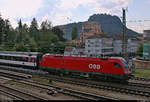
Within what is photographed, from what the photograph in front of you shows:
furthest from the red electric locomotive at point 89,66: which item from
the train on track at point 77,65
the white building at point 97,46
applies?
the white building at point 97,46

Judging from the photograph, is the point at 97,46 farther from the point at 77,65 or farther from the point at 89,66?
the point at 89,66

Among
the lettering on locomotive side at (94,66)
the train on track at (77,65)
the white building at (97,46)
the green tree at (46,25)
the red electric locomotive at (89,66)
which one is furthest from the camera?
the green tree at (46,25)

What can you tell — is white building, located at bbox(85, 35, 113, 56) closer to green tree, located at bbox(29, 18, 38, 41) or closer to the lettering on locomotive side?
the lettering on locomotive side

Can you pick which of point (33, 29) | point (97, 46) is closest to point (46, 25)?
point (33, 29)

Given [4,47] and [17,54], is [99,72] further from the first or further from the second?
[4,47]

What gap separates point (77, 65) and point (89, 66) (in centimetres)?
196

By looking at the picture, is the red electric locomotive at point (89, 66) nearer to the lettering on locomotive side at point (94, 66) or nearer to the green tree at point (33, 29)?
the lettering on locomotive side at point (94, 66)

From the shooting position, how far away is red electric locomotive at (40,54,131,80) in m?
19.0

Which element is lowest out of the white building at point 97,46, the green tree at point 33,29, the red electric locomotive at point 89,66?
the red electric locomotive at point 89,66

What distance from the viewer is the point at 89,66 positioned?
840 inches

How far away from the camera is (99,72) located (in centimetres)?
2055

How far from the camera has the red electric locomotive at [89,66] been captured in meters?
19.0

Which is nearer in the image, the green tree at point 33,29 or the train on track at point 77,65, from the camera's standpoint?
the train on track at point 77,65

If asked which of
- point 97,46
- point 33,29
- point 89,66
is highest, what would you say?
point 33,29
